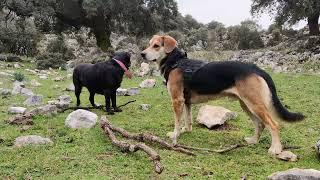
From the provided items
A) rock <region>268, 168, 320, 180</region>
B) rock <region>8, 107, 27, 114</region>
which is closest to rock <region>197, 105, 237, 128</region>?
rock <region>268, 168, 320, 180</region>

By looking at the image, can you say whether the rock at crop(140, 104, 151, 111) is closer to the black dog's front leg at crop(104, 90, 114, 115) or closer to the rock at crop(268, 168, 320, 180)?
the black dog's front leg at crop(104, 90, 114, 115)

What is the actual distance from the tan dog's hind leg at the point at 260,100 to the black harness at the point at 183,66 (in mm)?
935

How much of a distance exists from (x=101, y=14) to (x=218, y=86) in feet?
79.6

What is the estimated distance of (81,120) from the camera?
8.95 meters

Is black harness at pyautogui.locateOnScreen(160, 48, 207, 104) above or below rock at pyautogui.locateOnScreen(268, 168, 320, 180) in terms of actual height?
above

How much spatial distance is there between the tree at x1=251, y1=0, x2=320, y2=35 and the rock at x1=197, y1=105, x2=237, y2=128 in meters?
20.5

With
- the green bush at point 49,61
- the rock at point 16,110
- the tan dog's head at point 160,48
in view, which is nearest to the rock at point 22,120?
the rock at point 16,110

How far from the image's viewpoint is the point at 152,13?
3216 centimetres

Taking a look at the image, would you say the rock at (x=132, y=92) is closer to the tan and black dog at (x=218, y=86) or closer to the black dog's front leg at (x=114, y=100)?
the black dog's front leg at (x=114, y=100)

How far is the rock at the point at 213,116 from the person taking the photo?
9219 millimetres

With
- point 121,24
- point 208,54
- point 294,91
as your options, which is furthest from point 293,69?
point 121,24

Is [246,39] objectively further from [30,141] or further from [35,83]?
[30,141]

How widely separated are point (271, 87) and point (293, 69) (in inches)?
512

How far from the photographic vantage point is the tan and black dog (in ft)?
24.7
